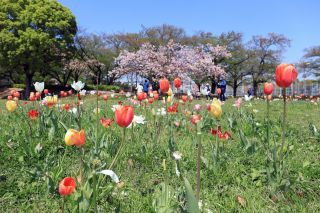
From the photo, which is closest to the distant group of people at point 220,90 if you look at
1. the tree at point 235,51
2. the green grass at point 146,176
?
the green grass at point 146,176

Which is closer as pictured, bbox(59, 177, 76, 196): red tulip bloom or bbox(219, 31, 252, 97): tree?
bbox(59, 177, 76, 196): red tulip bloom

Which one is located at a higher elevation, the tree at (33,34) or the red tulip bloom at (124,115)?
the tree at (33,34)

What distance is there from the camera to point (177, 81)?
12.3 feet

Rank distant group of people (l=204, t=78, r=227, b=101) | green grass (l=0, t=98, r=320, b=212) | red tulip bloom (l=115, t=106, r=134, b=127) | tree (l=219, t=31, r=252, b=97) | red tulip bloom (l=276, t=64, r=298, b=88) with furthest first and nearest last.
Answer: tree (l=219, t=31, r=252, b=97), distant group of people (l=204, t=78, r=227, b=101), green grass (l=0, t=98, r=320, b=212), red tulip bloom (l=276, t=64, r=298, b=88), red tulip bloom (l=115, t=106, r=134, b=127)

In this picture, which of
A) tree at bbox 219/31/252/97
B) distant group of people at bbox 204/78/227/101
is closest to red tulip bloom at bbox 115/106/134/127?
distant group of people at bbox 204/78/227/101

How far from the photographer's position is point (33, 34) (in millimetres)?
30969

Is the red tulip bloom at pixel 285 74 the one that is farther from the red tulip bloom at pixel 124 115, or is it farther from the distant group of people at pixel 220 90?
the distant group of people at pixel 220 90

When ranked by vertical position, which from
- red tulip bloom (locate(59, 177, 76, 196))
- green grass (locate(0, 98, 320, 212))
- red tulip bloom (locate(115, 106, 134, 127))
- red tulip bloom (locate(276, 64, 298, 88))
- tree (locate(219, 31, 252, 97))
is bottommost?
green grass (locate(0, 98, 320, 212))

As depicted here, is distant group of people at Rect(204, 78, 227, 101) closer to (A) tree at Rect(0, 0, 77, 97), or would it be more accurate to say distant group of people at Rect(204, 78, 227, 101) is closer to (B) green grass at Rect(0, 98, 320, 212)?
(B) green grass at Rect(0, 98, 320, 212)

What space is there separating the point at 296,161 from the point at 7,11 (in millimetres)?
34975

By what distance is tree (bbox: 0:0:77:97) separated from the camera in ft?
102

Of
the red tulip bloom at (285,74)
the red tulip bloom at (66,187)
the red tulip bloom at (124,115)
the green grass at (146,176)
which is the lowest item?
the green grass at (146,176)

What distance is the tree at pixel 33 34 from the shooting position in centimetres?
3097

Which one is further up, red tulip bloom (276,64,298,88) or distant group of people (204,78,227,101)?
red tulip bloom (276,64,298,88)
